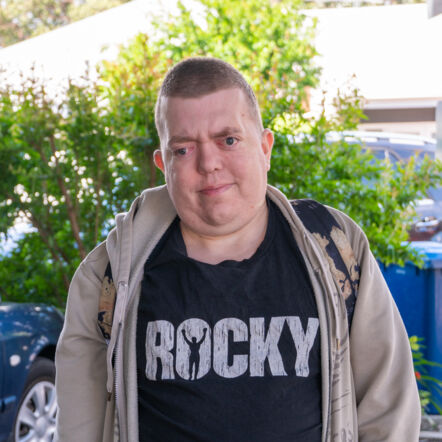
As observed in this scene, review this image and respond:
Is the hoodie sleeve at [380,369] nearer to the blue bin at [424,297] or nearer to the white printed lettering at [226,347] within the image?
the white printed lettering at [226,347]

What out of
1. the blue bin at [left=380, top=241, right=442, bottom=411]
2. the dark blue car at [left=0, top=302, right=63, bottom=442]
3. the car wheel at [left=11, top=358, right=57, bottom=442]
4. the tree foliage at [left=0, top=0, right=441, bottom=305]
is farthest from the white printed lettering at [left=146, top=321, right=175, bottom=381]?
the blue bin at [left=380, top=241, right=442, bottom=411]

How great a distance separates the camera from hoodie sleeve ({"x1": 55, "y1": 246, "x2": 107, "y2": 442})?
1897 millimetres

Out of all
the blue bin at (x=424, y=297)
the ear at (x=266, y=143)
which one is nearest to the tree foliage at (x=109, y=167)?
the blue bin at (x=424, y=297)

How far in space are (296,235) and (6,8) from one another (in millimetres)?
39201

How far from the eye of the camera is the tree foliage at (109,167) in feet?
14.6

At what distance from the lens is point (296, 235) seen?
6.23 feet

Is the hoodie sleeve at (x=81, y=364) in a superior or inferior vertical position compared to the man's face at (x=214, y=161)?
inferior

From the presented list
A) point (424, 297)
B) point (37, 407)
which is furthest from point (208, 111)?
point (424, 297)

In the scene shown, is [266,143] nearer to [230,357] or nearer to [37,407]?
[230,357]

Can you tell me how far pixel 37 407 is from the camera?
13.5 ft

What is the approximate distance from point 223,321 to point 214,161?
16.0 inches

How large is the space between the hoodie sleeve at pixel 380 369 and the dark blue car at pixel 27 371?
249 cm

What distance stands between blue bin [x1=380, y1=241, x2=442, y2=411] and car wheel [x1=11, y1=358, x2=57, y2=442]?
7.57ft

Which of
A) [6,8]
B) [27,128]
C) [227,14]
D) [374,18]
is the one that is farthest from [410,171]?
[6,8]
